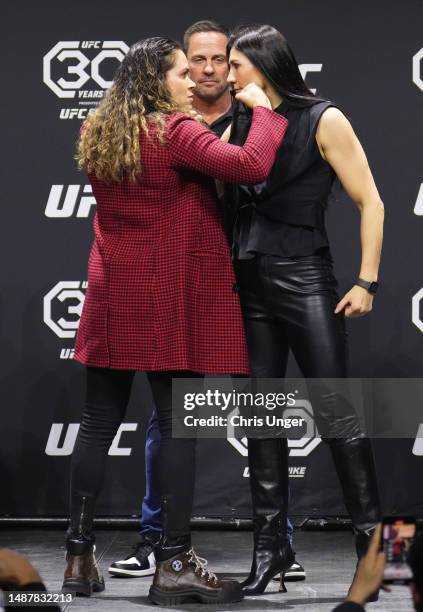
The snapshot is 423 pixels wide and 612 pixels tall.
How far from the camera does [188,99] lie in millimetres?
2920

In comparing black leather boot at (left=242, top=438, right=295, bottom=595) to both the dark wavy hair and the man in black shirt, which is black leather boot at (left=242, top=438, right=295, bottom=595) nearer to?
the man in black shirt

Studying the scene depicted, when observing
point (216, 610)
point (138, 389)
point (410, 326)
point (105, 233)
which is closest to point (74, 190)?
point (138, 389)

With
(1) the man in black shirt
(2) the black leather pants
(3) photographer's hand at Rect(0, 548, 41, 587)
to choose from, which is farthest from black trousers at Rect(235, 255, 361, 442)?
(3) photographer's hand at Rect(0, 548, 41, 587)

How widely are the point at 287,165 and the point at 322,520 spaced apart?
5.08ft

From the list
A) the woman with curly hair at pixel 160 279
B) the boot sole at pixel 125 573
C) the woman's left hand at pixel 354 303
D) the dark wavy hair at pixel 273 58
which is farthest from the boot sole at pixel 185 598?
the dark wavy hair at pixel 273 58

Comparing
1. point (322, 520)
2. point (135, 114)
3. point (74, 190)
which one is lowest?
point (322, 520)

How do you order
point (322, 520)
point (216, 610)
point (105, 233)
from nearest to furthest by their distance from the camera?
point (216, 610) < point (105, 233) < point (322, 520)

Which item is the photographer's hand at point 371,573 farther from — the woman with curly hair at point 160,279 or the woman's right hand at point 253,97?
the woman's right hand at point 253,97

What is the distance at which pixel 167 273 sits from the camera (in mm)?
2871

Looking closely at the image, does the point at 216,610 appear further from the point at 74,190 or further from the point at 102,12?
the point at 102,12

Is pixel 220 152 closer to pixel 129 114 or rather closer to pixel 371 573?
pixel 129 114

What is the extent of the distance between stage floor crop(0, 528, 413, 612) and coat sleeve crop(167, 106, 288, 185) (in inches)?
43.7

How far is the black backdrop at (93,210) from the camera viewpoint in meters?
3.95

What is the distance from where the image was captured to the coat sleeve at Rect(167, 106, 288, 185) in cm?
276
